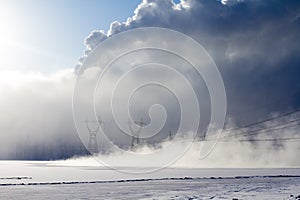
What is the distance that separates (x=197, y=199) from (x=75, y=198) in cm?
1356

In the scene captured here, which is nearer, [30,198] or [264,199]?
[264,199]

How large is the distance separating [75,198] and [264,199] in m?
20.5

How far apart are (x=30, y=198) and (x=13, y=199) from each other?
1870 millimetres

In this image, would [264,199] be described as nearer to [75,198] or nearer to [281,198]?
[281,198]

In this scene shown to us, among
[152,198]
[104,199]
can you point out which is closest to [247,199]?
[152,198]

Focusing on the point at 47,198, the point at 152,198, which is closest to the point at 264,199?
the point at 152,198

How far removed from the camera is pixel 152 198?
1679 inches

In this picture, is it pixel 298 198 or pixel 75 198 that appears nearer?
pixel 298 198

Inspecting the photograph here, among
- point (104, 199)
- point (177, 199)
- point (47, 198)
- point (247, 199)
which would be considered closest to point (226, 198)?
point (247, 199)

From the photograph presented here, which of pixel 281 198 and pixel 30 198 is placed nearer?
pixel 281 198

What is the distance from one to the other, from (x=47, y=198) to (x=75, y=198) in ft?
11.3

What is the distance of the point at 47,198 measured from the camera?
44.4 metres

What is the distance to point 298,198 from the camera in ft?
131

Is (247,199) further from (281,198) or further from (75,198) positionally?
(75,198)
